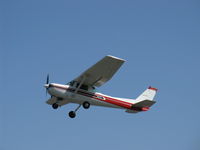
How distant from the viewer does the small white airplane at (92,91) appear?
68.7 feet

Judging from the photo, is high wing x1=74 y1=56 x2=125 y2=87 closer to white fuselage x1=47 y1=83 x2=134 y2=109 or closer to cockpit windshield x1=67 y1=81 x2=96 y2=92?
cockpit windshield x1=67 y1=81 x2=96 y2=92

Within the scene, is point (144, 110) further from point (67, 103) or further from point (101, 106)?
point (67, 103)

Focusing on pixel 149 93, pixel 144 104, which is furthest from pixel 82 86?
pixel 149 93

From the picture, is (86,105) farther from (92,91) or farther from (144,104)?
(144,104)

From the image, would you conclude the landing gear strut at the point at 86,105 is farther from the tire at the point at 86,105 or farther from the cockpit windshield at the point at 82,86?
the cockpit windshield at the point at 82,86

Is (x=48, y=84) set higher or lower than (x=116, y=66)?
lower

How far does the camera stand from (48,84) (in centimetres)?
2180

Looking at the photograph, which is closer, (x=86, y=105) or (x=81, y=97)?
(x=81, y=97)

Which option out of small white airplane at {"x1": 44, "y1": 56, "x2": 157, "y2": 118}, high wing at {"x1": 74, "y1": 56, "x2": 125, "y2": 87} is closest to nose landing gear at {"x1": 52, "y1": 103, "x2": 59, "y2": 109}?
small white airplane at {"x1": 44, "y1": 56, "x2": 157, "y2": 118}

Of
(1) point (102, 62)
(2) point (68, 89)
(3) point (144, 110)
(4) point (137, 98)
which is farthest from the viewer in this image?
(4) point (137, 98)

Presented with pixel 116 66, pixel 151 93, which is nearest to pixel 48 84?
pixel 116 66

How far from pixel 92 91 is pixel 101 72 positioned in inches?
64.5

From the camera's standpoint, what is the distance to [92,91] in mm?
22484

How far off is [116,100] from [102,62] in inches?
143
